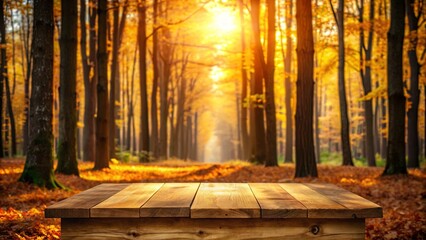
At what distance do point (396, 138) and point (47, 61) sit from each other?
31.3ft

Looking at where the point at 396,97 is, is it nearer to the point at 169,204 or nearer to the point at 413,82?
the point at 413,82

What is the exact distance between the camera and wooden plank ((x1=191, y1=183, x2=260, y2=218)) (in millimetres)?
2963

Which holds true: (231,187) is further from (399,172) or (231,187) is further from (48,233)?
(399,172)

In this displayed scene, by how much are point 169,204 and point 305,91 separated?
8.78 metres

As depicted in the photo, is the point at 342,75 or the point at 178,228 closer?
the point at 178,228

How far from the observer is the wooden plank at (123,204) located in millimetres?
2965

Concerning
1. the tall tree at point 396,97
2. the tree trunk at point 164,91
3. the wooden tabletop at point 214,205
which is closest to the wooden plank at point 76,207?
the wooden tabletop at point 214,205

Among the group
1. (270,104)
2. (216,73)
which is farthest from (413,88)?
(216,73)

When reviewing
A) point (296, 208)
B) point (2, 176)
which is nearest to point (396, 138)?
point (296, 208)

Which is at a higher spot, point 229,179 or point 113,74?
point 113,74

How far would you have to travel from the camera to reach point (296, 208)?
117 inches

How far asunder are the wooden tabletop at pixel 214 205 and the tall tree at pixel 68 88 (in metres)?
8.67

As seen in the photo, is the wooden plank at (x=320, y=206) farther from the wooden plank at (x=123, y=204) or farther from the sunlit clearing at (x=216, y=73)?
the sunlit clearing at (x=216, y=73)

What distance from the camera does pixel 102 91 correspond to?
550 inches
